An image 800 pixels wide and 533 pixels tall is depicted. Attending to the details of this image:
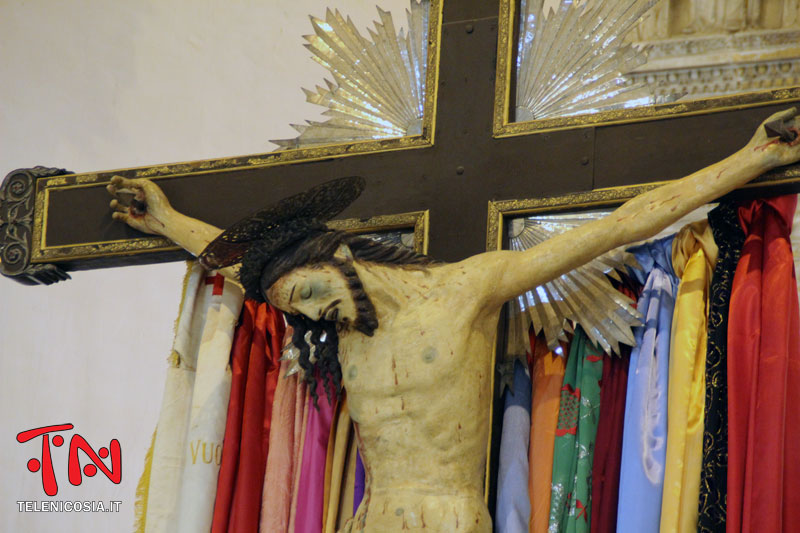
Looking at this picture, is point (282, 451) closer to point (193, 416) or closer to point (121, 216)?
point (193, 416)

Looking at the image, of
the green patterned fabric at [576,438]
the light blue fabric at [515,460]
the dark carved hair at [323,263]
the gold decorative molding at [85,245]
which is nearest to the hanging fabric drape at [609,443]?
the green patterned fabric at [576,438]

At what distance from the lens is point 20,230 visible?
314 cm

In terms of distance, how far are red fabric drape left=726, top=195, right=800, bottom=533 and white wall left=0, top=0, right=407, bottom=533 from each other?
1.69m

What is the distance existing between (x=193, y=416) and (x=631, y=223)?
0.88 metres

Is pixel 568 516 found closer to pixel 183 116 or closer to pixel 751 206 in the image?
pixel 751 206

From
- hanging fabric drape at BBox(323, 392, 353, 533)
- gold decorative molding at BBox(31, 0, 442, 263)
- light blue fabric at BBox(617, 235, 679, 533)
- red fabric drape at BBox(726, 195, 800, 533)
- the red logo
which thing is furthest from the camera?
the red logo

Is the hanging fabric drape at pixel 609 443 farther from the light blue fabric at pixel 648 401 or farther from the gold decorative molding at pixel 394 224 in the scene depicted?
the gold decorative molding at pixel 394 224

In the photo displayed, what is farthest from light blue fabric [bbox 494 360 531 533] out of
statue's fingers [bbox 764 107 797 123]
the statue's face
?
statue's fingers [bbox 764 107 797 123]

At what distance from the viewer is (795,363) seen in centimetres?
257

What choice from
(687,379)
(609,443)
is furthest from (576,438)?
(687,379)

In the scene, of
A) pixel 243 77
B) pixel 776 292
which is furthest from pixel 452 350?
pixel 243 77

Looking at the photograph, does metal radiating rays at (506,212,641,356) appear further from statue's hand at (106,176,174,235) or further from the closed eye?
statue's hand at (106,176,174,235)

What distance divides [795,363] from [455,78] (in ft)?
2.60

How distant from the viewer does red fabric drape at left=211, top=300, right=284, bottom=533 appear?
290cm
